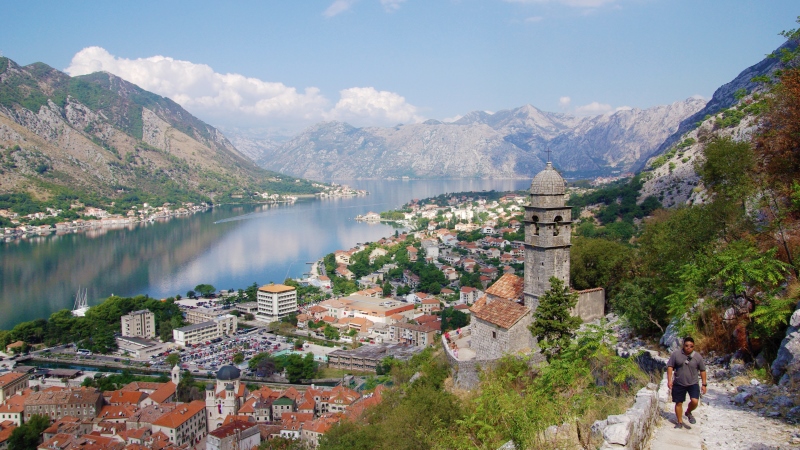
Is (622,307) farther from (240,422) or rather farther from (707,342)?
(240,422)

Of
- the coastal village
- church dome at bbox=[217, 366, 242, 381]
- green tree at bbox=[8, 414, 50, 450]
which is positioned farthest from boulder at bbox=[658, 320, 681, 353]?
green tree at bbox=[8, 414, 50, 450]

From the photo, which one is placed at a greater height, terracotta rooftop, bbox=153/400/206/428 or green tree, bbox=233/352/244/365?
terracotta rooftop, bbox=153/400/206/428

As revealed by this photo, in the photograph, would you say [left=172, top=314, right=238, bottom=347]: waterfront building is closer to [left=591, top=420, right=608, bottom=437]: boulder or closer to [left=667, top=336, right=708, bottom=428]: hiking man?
[left=591, top=420, right=608, bottom=437]: boulder

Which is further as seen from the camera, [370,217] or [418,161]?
[418,161]

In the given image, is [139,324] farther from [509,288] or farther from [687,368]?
[687,368]

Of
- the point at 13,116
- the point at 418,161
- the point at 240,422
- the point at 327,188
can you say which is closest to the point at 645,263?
the point at 240,422

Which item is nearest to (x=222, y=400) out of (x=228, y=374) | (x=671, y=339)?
(x=228, y=374)
